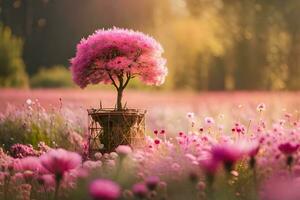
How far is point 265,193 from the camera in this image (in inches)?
177

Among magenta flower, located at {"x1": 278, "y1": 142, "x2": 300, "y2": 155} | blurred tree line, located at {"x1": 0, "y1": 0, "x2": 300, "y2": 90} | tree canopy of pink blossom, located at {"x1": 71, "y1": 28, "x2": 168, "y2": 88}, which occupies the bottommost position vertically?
magenta flower, located at {"x1": 278, "y1": 142, "x2": 300, "y2": 155}

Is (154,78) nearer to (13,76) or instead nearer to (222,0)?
(13,76)

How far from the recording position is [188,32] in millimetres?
30281

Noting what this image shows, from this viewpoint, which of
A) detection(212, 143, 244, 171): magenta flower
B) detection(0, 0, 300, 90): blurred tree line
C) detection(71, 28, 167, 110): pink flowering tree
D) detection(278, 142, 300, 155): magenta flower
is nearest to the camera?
detection(212, 143, 244, 171): magenta flower

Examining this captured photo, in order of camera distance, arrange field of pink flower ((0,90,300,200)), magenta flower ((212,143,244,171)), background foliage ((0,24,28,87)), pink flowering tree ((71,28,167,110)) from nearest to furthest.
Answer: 1. magenta flower ((212,143,244,171))
2. field of pink flower ((0,90,300,200))
3. pink flowering tree ((71,28,167,110))
4. background foliage ((0,24,28,87))

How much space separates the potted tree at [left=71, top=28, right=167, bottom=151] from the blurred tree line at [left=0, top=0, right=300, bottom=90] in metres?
19.3

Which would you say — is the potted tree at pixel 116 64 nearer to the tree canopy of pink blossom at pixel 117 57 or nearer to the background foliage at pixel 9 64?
the tree canopy of pink blossom at pixel 117 57

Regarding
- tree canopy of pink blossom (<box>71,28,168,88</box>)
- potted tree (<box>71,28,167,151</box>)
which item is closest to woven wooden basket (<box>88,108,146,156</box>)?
potted tree (<box>71,28,167,151</box>)

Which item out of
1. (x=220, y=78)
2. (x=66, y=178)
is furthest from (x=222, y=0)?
(x=66, y=178)

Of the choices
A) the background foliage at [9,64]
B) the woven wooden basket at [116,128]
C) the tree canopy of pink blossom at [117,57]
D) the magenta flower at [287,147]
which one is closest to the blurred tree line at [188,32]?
the background foliage at [9,64]

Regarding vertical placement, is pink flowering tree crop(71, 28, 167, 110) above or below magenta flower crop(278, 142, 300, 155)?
above

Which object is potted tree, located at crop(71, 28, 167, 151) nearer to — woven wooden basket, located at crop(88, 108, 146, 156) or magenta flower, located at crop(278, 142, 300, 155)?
woven wooden basket, located at crop(88, 108, 146, 156)

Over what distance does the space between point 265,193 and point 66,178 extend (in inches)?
71.7

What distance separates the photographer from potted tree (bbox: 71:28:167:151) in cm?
746
